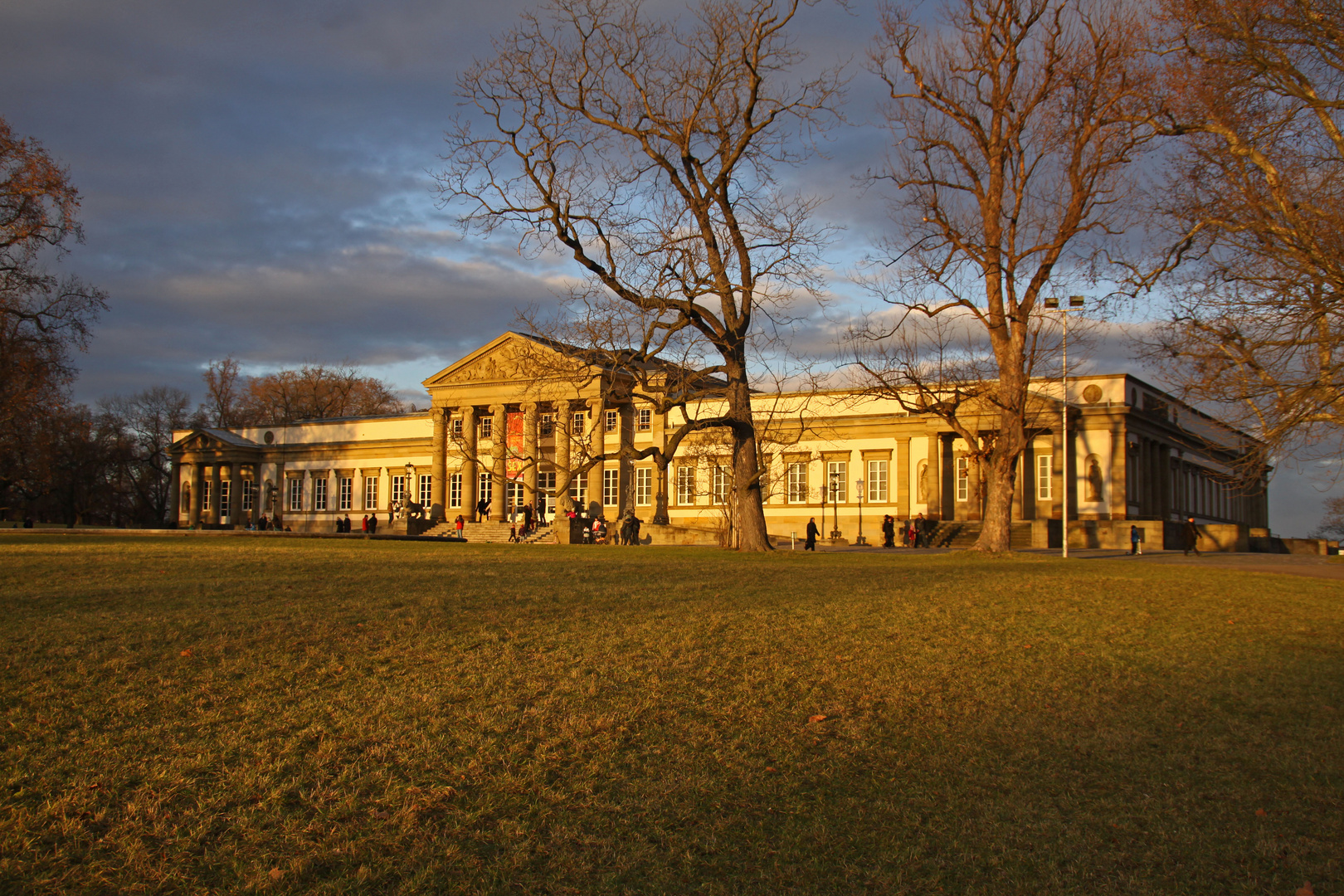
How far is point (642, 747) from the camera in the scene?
7363 millimetres

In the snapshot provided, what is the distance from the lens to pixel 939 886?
549cm

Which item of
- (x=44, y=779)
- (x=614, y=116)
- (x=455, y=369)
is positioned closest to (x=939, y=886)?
(x=44, y=779)

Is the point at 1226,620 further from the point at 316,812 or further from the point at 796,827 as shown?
the point at 316,812

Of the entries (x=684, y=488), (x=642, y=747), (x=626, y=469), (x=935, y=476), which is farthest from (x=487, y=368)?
(x=642, y=747)

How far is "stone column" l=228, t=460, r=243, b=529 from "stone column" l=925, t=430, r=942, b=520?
50.2m

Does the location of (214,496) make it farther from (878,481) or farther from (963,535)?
(963,535)

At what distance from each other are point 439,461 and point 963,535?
3154 cm

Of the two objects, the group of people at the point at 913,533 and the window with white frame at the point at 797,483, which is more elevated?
the window with white frame at the point at 797,483

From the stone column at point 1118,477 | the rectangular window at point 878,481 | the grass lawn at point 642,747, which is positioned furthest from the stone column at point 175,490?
the grass lawn at point 642,747

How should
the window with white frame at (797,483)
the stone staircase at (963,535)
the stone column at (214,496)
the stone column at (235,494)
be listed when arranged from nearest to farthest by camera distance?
the stone staircase at (963,535) → the window with white frame at (797,483) → the stone column at (235,494) → the stone column at (214,496)

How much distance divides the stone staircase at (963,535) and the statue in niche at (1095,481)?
478cm

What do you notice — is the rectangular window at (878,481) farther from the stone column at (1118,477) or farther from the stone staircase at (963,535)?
the stone column at (1118,477)

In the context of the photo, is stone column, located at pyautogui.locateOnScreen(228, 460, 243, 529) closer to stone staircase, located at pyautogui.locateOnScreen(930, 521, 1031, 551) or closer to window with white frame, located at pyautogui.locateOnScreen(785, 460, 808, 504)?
window with white frame, located at pyautogui.locateOnScreen(785, 460, 808, 504)

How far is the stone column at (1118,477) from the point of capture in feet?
163
